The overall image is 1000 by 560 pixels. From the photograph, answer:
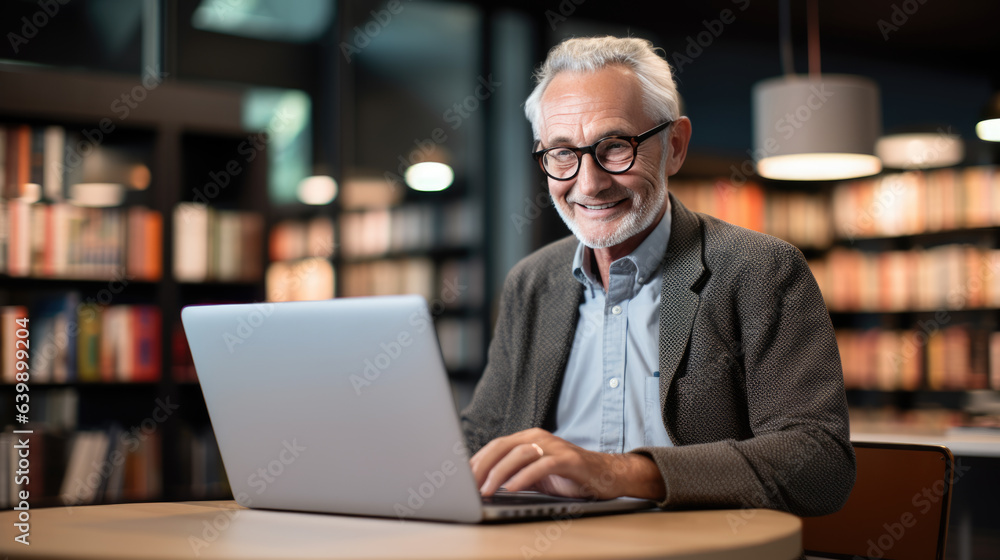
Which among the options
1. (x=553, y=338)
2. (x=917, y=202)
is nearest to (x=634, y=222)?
(x=553, y=338)

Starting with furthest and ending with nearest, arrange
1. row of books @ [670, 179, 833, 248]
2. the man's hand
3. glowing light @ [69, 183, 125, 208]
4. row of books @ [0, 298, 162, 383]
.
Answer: row of books @ [670, 179, 833, 248] → glowing light @ [69, 183, 125, 208] → row of books @ [0, 298, 162, 383] → the man's hand

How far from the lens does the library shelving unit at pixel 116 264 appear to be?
3490 millimetres

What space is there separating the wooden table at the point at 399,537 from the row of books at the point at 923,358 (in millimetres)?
4544

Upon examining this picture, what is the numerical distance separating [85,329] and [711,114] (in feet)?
13.4

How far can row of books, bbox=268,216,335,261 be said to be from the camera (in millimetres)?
5438

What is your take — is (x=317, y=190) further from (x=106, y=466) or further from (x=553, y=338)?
(x=553, y=338)

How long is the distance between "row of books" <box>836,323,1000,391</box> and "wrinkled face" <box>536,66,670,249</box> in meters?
4.01

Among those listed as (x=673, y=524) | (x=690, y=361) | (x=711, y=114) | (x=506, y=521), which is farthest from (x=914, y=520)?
(x=711, y=114)

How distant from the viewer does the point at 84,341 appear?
359 centimetres

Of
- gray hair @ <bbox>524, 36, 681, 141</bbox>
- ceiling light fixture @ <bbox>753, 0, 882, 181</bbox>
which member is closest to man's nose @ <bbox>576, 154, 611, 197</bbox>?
gray hair @ <bbox>524, 36, 681, 141</bbox>

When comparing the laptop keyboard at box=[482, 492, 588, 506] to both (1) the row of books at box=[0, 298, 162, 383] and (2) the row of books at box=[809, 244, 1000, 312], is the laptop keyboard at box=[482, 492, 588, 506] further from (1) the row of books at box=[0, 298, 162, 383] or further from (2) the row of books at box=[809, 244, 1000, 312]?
(2) the row of books at box=[809, 244, 1000, 312]

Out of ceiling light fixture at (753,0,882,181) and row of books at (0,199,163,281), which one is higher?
ceiling light fixture at (753,0,882,181)

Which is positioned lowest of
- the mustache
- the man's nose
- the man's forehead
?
the mustache

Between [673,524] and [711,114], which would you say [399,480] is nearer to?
[673,524]
